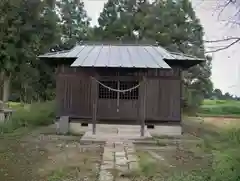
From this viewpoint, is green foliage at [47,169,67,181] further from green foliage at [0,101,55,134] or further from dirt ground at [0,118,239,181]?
green foliage at [0,101,55,134]

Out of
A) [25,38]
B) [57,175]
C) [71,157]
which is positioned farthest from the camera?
[25,38]

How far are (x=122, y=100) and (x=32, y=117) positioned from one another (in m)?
4.54

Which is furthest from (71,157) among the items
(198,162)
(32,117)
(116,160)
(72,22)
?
(72,22)

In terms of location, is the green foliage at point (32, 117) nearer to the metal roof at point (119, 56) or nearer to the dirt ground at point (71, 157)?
the dirt ground at point (71, 157)

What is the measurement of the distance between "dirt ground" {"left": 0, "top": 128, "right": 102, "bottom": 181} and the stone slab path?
199 millimetres

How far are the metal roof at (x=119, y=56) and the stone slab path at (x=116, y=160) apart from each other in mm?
2925

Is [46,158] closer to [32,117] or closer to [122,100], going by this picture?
[122,100]

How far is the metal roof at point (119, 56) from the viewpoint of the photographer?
35.5ft

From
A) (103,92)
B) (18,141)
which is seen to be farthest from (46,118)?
(18,141)

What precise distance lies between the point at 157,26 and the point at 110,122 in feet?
40.1

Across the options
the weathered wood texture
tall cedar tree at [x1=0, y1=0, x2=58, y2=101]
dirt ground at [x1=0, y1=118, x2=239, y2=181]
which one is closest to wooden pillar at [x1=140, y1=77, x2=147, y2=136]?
dirt ground at [x1=0, y1=118, x2=239, y2=181]

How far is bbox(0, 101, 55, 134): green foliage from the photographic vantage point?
12.4 metres

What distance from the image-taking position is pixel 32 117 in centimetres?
1418

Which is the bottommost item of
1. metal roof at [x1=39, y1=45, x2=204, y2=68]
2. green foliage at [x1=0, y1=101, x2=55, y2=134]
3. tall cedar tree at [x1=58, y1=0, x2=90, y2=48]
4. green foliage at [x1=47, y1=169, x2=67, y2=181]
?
green foliage at [x1=47, y1=169, x2=67, y2=181]
